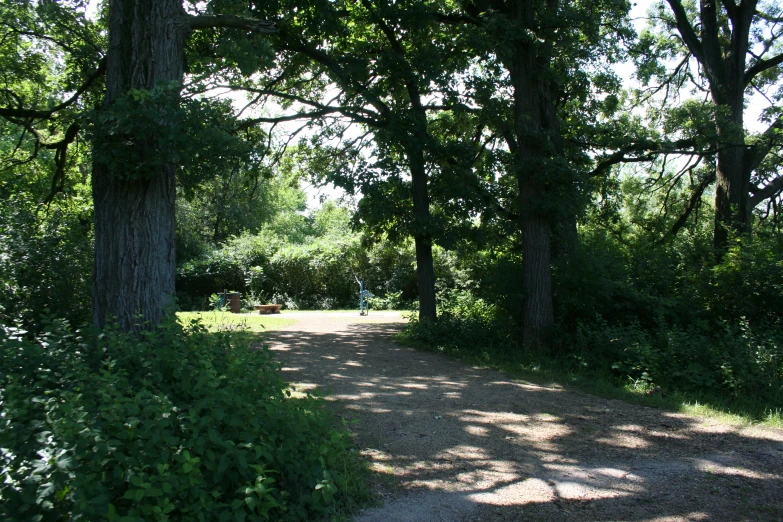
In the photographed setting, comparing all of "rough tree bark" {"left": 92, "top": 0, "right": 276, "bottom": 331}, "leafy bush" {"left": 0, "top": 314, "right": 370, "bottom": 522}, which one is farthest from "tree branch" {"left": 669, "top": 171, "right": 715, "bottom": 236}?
"leafy bush" {"left": 0, "top": 314, "right": 370, "bottom": 522}

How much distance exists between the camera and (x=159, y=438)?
323 centimetres

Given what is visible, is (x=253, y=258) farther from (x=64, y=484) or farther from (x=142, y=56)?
(x=64, y=484)

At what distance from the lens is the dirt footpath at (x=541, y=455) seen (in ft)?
14.4

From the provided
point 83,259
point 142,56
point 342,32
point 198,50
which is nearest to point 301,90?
point 342,32

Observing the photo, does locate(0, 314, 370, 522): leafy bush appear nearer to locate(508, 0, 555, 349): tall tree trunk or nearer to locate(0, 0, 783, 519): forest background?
locate(0, 0, 783, 519): forest background

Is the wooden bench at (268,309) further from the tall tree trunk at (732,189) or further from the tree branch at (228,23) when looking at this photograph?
the tree branch at (228,23)

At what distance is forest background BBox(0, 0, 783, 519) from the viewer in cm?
422

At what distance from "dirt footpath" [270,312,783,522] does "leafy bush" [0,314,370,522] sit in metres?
0.85

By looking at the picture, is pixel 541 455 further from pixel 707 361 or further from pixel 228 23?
pixel 228 23

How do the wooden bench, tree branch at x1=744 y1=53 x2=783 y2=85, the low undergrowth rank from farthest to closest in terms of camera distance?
the wooden bench, tree branch at x1=744 y1=53 x2=783 y2=85, the low undergrowth

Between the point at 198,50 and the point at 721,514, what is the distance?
12.5 metres

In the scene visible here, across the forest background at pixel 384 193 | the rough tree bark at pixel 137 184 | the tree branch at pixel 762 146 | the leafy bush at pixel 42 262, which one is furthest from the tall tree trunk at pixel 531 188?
the leafy bush at pixel 42 262

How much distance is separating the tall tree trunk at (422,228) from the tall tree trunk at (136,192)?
727cm

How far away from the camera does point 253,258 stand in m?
26.9
